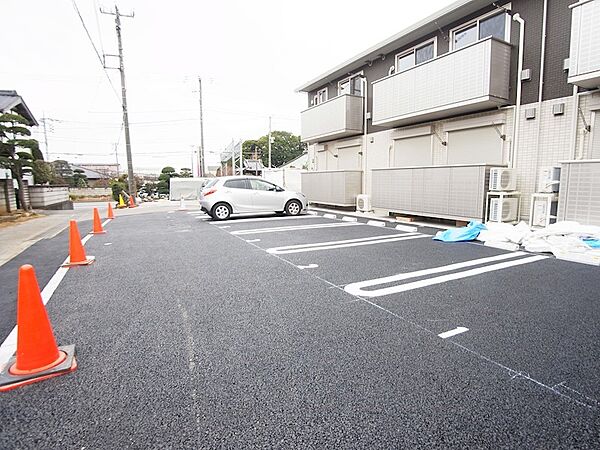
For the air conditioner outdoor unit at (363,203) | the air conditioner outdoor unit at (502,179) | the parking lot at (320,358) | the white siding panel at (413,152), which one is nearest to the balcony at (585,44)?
the air conditioner outdoor unit at (502,179)

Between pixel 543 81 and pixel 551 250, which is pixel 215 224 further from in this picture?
pixel 543 81

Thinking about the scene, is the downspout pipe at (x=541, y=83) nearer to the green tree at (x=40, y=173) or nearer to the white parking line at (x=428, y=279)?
the white parking line at (x=428, y=279)

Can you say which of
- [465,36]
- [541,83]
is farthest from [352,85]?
[541,83]

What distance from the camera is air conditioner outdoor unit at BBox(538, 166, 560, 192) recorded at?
685cm

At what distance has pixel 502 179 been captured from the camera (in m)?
7.56

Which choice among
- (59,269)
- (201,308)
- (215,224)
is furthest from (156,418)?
(215,224)

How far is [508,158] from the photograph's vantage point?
8.33 m

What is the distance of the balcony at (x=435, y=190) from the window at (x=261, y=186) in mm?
3336

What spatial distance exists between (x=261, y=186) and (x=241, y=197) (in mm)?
794

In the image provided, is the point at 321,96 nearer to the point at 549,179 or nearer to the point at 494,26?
the point at 494,26

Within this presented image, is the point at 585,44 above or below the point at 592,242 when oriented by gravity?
above

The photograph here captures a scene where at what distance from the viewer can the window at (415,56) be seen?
10473 mm

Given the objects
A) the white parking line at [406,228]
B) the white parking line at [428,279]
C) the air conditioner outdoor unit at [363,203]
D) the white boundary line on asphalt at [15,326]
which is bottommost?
the white boundary line on asphalt at [15,326]

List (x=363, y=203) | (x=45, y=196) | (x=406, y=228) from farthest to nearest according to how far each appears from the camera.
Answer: (x=45, y=196)
(x=363, y=203)
(x=406, y=228)
